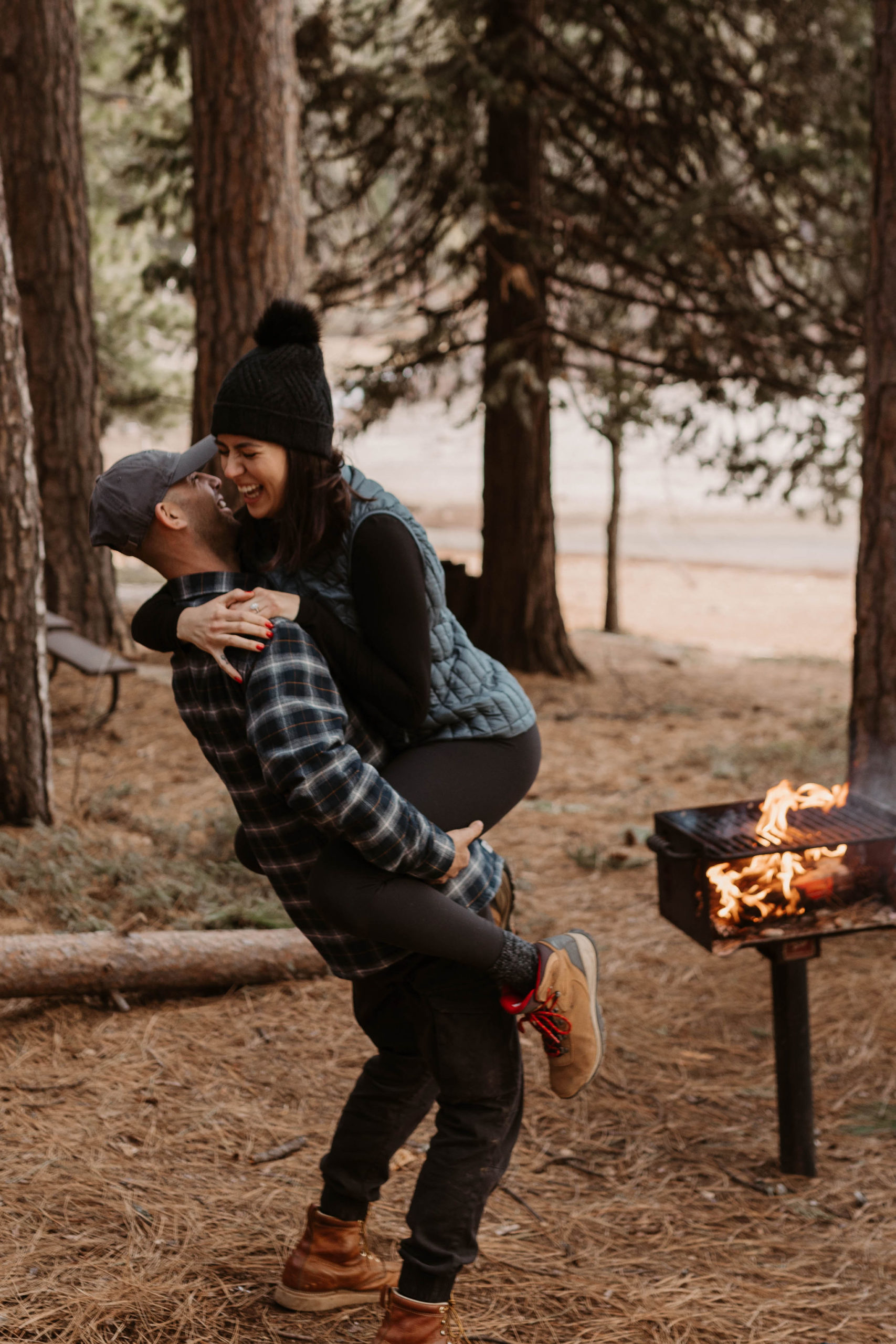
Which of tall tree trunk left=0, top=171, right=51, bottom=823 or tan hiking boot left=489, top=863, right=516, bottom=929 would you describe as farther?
tall tree trunk left=0, top=171, right=51, bottom=823

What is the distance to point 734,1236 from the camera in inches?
115

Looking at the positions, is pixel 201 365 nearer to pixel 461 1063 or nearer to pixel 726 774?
pixel 726 774

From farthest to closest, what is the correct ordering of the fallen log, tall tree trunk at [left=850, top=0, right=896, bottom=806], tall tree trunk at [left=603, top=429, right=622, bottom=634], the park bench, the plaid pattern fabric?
tall tree trunk at [left=603, top=429, right=622, bottom=634], the park bench, tall tree trunk at [left=850, top=0, right=896, bottom=806], the fallen log, the plaid pattern fabric

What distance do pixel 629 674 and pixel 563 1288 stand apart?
314 inches

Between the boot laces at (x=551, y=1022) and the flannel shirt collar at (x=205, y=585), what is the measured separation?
39.6 inches

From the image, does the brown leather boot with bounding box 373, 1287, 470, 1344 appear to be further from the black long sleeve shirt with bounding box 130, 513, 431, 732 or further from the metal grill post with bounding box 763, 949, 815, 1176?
the metal grill post with bounding box 763, 949, 815, 1176

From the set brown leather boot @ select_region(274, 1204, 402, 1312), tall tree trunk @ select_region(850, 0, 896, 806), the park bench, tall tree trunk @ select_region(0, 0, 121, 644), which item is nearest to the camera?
brown leather boot @ select_region(274, 1204, 402, 1312)

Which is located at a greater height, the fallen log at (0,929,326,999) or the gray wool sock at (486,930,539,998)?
the gray wool sock at (486,930,539,998)

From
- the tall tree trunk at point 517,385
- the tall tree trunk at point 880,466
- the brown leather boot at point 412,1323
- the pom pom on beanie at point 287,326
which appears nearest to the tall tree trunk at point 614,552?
the tall tree trunk at point 517,385

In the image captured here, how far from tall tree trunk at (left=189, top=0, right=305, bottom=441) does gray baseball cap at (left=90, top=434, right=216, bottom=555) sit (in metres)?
3.74

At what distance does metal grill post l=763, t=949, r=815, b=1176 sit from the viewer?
3.18 metres

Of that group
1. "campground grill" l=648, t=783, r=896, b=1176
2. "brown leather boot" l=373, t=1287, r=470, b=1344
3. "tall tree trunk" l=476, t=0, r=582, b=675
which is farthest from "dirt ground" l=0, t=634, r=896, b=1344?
"tall tree trunk" l=476, t=0, r=582, b=675

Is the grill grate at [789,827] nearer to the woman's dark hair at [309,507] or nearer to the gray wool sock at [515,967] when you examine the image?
the gray wool sock at [515,967]

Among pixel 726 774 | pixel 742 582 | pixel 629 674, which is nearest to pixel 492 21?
pixel 629 674
